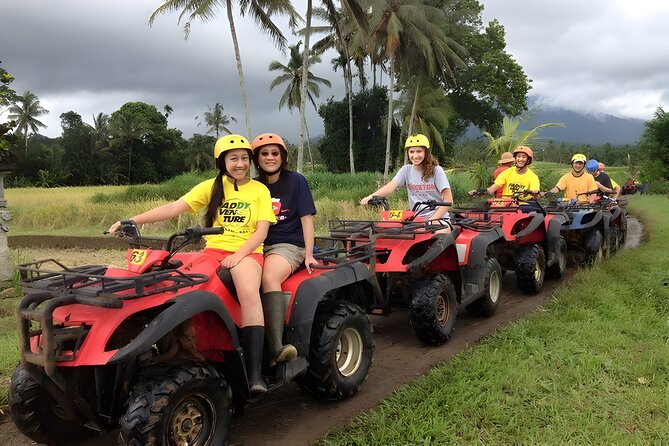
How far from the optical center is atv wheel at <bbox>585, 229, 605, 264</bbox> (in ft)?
28.0

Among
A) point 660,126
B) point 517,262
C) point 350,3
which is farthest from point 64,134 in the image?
point 517,262

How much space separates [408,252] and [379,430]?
7.55ft

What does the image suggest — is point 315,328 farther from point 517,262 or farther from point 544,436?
point 517,262

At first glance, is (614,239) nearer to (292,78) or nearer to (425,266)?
(425,266)

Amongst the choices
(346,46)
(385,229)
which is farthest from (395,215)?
(346,46)

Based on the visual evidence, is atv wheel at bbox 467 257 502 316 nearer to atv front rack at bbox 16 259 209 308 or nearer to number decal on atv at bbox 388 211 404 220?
number decal on atv at bbox 388 211 404 220

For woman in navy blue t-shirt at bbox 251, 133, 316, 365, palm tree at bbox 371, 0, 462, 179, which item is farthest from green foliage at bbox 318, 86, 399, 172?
woman in navy blue t-shirt at bbox 251, 133, 316, 365

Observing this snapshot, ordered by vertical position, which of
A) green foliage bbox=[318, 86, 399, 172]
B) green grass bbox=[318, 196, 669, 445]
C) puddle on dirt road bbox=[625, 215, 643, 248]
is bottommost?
puddle on dirt road bbox=[625, 215, 643, 248]

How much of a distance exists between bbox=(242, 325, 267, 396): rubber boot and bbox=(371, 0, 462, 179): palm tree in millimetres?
24211

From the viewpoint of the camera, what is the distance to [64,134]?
52938mm

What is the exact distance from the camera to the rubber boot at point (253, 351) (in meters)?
3.23

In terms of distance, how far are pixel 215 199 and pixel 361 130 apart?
122 ft

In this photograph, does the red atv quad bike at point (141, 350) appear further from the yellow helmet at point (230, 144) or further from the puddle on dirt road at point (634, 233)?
the puddle on dirt road at point (634, 233)

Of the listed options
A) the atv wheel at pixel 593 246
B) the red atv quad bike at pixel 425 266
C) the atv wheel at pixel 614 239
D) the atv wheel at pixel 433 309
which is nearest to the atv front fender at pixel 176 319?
the red atv quad bike at pixel 425 266
